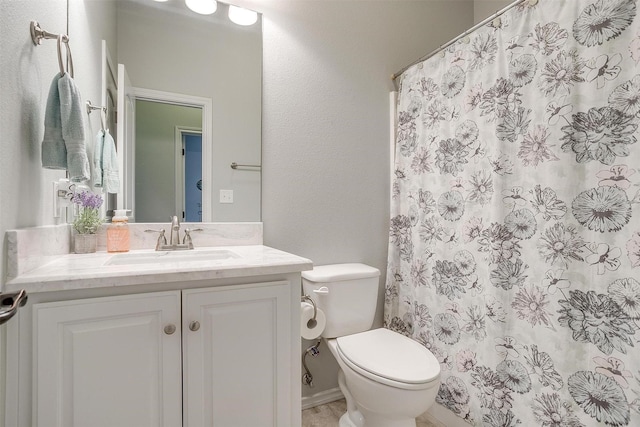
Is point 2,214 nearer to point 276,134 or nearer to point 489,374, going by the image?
point 276,134

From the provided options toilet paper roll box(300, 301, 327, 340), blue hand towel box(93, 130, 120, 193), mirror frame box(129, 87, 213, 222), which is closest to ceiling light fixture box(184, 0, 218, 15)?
mirror frame box(129, 87, 213, 222)

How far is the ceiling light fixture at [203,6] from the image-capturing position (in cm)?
151

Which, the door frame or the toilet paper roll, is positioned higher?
the door frame

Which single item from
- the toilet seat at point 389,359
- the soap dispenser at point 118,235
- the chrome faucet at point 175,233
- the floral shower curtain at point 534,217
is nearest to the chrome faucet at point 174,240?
the chrome faucet at point 175,233

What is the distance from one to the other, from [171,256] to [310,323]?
67 cm

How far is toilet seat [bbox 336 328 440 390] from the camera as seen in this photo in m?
1.18

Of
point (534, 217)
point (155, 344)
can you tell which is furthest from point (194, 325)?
point (534, 217)

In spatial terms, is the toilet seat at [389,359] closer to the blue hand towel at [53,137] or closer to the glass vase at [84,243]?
the glass vase at [84,243]

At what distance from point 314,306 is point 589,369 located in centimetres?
101

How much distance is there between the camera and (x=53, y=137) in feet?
2.98

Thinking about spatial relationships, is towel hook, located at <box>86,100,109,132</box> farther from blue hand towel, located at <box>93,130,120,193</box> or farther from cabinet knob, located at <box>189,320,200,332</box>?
cabinet knob, located at <box>189,320,200,332</box>

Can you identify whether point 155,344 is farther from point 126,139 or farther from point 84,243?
point 126,139

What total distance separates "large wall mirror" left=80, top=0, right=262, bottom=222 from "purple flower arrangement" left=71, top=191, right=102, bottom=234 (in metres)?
0.20

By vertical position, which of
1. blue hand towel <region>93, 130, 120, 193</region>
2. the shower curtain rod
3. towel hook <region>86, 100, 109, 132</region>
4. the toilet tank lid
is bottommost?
the toilet tank lid
